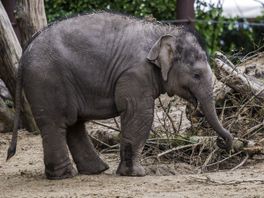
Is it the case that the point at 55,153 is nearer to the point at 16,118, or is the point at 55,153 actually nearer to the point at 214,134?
the point at 16,118

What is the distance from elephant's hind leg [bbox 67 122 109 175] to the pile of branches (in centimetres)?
78

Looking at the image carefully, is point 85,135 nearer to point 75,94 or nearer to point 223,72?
point 75,94

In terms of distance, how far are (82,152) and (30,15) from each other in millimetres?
2720

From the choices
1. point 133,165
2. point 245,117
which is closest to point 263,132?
point 245,117

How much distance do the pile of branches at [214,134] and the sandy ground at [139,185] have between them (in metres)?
0.40

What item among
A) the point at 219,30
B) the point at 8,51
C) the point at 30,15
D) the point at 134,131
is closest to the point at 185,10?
the point at 219,30

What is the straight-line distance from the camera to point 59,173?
808 centimetres

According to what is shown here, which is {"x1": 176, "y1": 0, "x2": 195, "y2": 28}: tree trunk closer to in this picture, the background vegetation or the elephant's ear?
the background vegetation

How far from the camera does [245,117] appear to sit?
934 cm

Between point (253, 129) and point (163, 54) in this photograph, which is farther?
point (253, 129)

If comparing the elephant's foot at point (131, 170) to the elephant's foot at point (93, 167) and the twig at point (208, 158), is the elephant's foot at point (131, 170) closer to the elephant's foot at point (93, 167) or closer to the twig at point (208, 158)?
the elephant's foot at point (93, 167)

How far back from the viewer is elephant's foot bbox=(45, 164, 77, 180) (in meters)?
8.07

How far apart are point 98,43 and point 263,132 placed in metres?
2.39

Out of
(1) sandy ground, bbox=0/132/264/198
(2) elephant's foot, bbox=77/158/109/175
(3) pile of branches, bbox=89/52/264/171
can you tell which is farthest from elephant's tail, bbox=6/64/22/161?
(3) pile of branches, bbox=89/52/264/171
